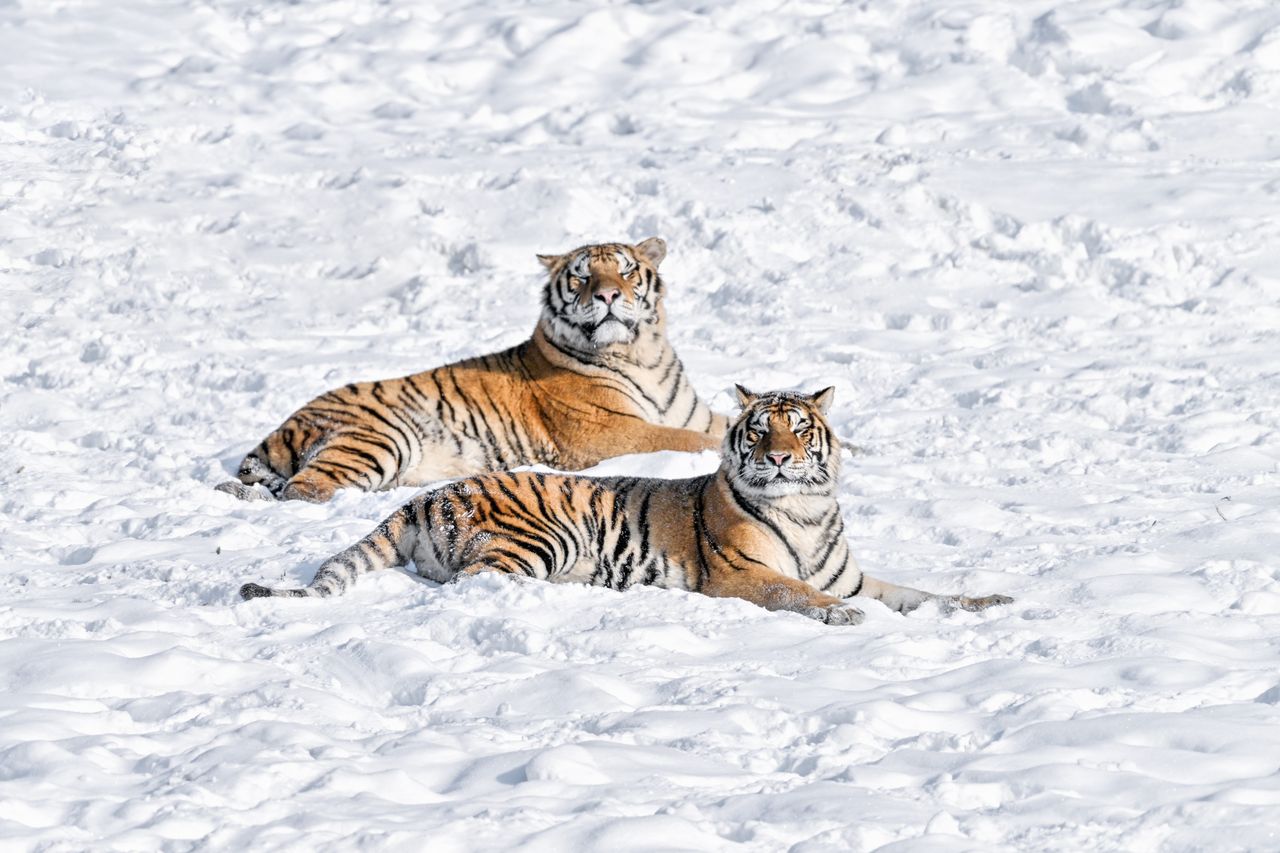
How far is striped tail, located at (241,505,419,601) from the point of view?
5633 mm

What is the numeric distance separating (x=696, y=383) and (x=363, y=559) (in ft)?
11.1

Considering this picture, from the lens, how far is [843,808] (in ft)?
12.8

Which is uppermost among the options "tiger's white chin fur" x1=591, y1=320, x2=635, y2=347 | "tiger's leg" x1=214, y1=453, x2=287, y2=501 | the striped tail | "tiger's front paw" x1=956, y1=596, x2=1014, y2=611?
"tiger's white chin fur" x1=591, y1=320, x2=635, y2=347

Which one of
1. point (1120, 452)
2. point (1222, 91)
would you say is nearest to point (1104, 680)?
point (1120, 452)

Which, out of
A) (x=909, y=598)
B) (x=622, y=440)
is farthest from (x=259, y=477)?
(x=909, y=598)

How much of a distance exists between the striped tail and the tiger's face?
2.39m

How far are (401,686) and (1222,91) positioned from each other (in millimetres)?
8297

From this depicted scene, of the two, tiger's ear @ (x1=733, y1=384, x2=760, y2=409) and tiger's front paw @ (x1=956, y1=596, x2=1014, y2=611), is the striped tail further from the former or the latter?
tiger's front paw @ (x1=956, y1=596, x2=1014, y2=611)

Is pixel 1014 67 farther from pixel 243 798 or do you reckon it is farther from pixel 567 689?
pixel 243 798

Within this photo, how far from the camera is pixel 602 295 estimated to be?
27.3 ft

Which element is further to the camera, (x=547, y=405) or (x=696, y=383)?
(x=696, y=383)

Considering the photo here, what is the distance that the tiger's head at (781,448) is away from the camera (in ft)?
20.2

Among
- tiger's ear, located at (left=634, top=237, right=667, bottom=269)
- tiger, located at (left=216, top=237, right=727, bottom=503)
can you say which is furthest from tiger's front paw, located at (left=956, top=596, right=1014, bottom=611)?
tiger's ear, located at (left=634, top=237, right=667, bottom=269)

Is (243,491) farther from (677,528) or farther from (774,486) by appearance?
(774,486)
